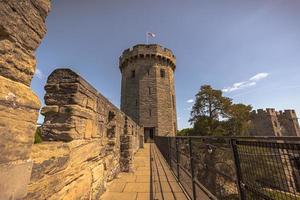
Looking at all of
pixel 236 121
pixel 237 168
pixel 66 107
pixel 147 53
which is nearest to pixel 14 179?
pixel 66 107

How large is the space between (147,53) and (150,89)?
550 cm

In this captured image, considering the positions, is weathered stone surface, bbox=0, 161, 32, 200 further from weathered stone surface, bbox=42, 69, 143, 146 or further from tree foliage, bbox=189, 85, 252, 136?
tree foliage, bbox=189, 85, 252, 136

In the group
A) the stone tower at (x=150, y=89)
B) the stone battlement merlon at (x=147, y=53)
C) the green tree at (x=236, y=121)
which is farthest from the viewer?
the stone battlement merlon at (x=147, y=53)

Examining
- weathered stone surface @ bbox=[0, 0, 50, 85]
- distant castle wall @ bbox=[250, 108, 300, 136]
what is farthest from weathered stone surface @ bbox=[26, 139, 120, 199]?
distant castle wall @ bbox=[250, 108, 300, 136]

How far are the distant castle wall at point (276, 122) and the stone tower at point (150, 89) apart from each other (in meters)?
19.4

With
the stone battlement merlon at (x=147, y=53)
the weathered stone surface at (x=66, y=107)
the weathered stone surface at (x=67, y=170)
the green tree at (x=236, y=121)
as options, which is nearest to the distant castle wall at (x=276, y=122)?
the green tree at (x=236, y=121)

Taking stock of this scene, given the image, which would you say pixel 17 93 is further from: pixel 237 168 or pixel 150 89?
pixel 150 89

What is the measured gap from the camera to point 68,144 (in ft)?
6.28

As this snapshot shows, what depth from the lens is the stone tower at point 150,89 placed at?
21.3 m

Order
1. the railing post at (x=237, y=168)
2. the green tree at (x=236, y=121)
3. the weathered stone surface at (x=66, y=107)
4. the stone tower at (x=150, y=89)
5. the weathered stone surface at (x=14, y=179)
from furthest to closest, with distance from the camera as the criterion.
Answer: the stone tower at (x=150, y=89), the green tree at (x=236, y=121), the weathered stone surface at (x=66, y=107), the railing post at (x=237, y=168), the weathered stone surface at (x=14, y=179)

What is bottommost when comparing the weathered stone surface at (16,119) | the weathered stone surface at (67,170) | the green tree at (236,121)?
the weathered stone surface at (67,170)

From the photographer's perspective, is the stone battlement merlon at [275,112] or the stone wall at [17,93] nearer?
the stone wall at [17,93]

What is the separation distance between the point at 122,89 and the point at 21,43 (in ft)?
78.8

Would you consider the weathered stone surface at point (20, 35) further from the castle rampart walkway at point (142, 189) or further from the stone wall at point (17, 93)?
the castle rampart walkway at point (142, 189)
